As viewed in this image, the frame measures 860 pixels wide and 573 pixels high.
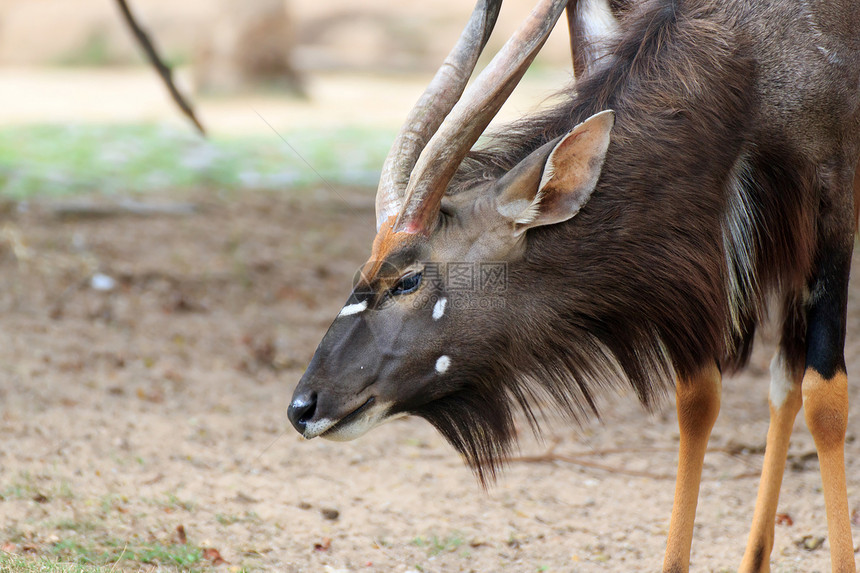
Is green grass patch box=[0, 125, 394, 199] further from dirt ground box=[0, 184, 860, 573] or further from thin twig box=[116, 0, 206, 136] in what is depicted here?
thin twig box=[116, 0, 206, 136]

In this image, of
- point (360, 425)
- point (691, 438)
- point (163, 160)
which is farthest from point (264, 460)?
point (163, 160)

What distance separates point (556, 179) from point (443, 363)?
2.44 feet

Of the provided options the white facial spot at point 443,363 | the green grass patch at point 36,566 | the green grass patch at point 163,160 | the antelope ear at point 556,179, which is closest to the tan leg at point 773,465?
the antelope ear at point 556,179

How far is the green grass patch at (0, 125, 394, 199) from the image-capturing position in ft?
34.4

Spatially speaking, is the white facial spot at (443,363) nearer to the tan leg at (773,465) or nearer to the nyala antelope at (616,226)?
the nyala antelope at (616,226)

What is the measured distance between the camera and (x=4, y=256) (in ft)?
25.6

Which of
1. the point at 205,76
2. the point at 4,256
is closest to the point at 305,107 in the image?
the point at 205,76

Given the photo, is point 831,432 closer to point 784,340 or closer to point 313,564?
point 784,340

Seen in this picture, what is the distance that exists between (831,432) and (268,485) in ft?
8.76

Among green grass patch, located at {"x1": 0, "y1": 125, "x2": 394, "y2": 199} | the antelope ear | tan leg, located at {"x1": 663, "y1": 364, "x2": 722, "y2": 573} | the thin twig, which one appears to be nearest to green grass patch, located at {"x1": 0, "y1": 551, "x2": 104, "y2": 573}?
the antelope ear

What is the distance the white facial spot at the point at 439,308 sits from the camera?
333 centimetres

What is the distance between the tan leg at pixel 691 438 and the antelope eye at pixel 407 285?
1.41 metres

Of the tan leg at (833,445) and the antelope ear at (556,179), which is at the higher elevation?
the antelope ear at (556,179)

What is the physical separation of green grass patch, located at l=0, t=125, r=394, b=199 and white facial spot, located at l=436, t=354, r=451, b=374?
7.07m
